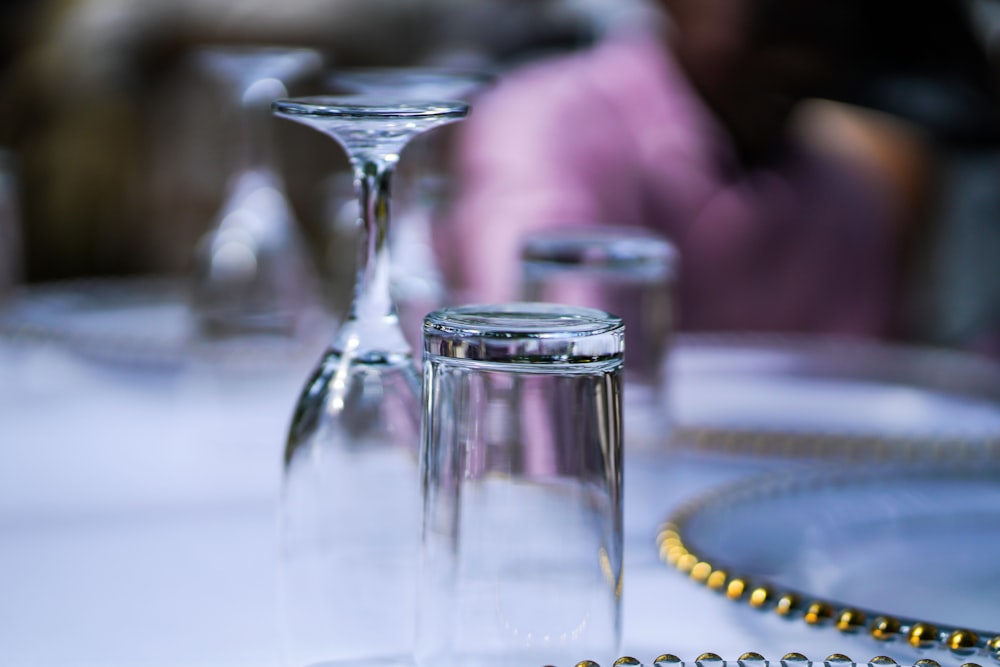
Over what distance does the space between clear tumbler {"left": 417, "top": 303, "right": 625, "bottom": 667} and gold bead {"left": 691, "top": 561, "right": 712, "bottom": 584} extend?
74mm

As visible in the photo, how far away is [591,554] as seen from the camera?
334 millimetres

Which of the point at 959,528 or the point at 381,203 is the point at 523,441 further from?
the point at 959,528

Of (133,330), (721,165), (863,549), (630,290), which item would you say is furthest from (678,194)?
(863,549)

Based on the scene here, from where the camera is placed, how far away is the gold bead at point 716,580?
39 cm

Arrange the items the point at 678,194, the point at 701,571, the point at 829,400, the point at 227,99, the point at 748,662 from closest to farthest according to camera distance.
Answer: the point at 748,662 → the point at 701,571 → the point at 829,400 → the point at 678,194 → the point at 227,99

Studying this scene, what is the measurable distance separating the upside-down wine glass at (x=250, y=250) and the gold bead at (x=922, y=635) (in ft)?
1.66

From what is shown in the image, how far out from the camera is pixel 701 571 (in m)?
0.40

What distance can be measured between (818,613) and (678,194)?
121 cm

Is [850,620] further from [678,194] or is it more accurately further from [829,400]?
[678,194]

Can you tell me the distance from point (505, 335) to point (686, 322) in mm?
1113

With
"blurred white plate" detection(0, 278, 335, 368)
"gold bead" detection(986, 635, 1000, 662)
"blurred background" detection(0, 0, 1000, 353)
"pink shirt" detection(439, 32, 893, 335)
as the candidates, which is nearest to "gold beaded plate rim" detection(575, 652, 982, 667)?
"gold bead" detection(986, 635, 1000, 662)

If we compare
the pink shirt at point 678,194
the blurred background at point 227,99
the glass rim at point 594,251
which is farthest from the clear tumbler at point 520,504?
the blurred background at point 227,99

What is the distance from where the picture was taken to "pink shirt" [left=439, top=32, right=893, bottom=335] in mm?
1377

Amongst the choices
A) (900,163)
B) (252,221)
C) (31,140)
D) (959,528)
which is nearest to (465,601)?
(959,528)
